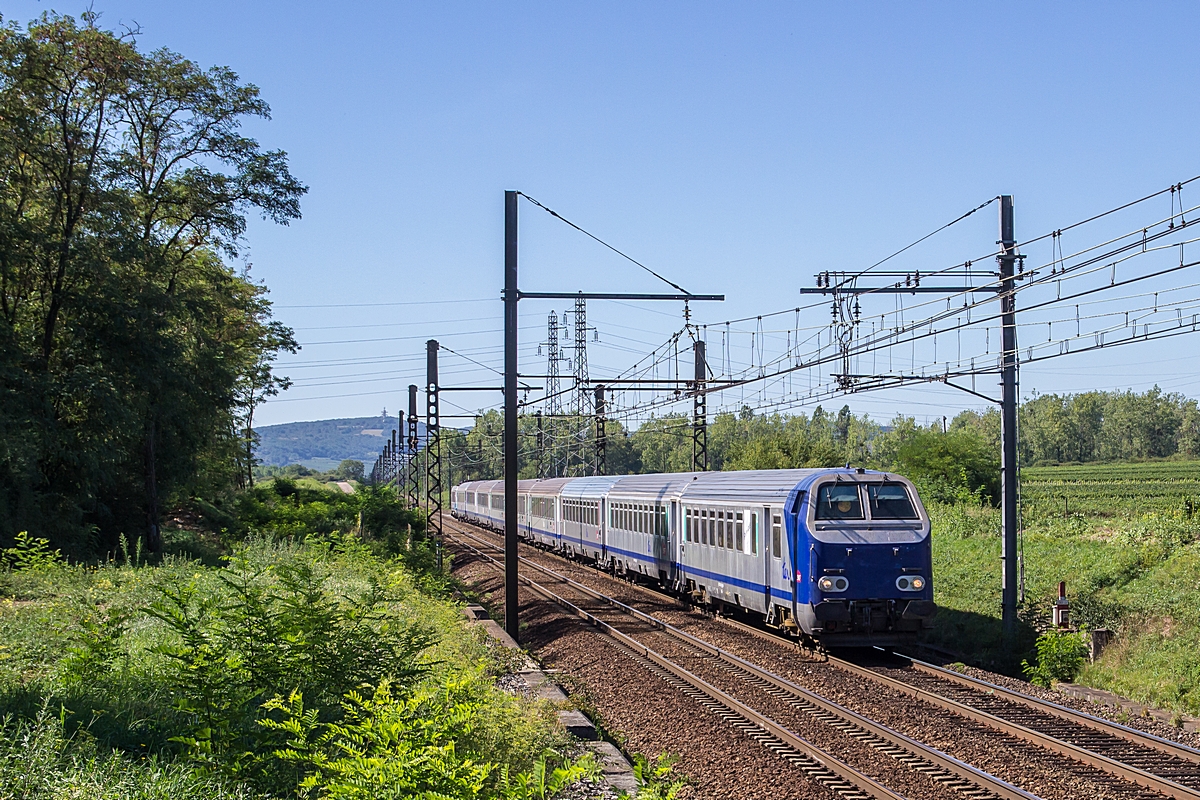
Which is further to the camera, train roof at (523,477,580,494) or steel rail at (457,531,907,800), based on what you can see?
train roof at (523,477,580,494)

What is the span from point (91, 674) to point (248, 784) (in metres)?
2.53

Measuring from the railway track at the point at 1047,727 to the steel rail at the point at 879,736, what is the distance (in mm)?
28

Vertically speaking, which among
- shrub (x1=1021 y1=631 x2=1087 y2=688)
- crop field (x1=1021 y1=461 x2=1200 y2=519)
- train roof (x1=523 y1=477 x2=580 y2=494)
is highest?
train roof (x1=523 y1=477 x2=580 y2=494)

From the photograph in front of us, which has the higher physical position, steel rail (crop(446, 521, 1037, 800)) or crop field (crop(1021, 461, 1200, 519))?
crop field (crop(1021, 461, 1200, 519))

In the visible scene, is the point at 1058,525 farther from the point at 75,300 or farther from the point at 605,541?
the point at 75,300

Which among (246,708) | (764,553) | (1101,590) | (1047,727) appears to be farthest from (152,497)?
(1047,727)

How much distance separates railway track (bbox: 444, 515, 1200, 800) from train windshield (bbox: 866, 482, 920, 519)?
2355 millimetres

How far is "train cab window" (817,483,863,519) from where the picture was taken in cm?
1636

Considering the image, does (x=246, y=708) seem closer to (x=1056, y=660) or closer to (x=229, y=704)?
(x=229, y=704)

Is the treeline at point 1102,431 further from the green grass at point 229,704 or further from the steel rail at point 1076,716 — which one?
the green grass at point 229,704

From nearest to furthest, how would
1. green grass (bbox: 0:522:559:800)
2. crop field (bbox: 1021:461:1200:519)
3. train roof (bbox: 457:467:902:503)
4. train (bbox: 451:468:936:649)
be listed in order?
green grass (bbox: 0:522:559:800) < train (bbox: 451:468:936:649) < train roof (bbox: 457:467:902:503) < crop field (bbox: 1021:461:1200:519)

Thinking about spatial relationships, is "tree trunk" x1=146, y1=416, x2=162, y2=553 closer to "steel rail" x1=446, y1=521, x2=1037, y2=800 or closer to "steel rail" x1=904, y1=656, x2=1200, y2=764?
"steel rail" x1=446, y1=521, x2=1037, y2=800

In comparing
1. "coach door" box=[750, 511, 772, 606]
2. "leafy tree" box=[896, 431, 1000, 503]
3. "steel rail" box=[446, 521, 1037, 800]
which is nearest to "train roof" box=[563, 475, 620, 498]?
"leafy tree" box=[896, 431, 1000, 503]

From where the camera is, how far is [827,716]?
12453mm
